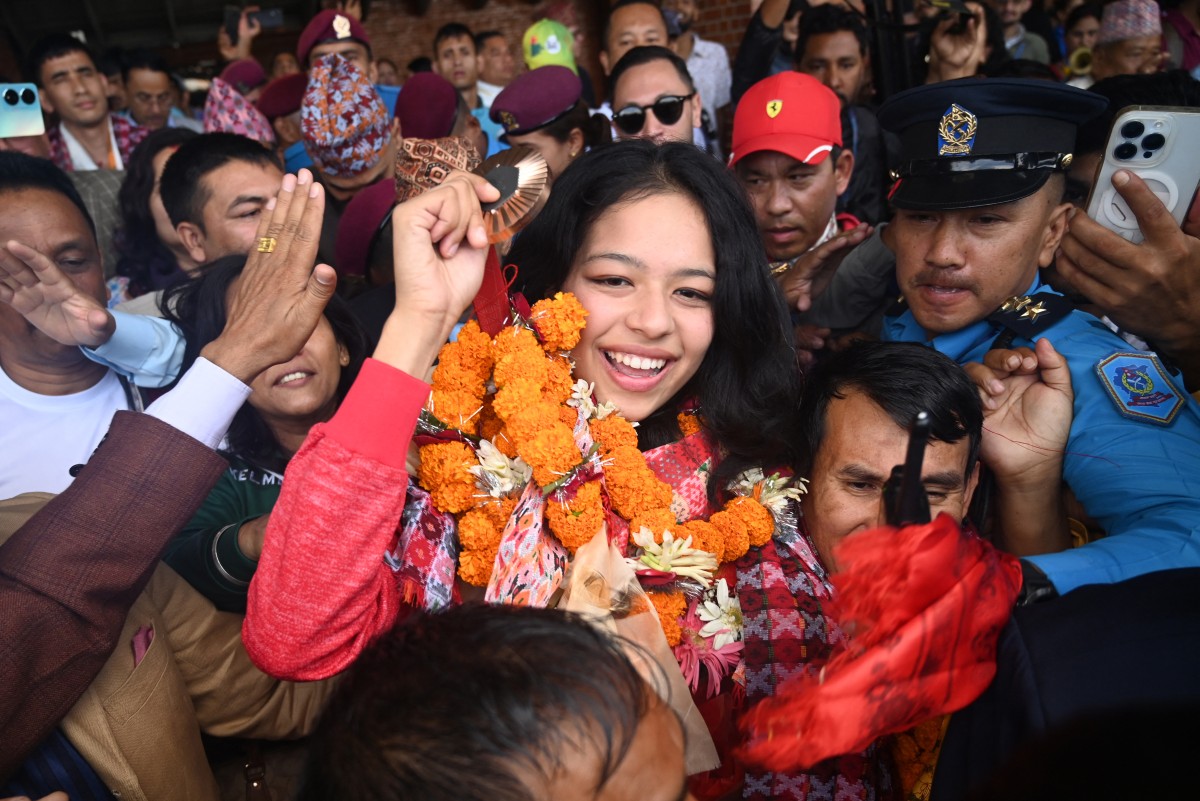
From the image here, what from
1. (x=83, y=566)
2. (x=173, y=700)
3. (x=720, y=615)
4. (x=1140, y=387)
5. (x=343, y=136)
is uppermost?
(x=343, y=136)

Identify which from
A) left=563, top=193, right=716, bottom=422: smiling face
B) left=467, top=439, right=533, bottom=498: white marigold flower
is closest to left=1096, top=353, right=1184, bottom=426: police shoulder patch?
left=563, top=193, right=716, bottom=422: smiling face

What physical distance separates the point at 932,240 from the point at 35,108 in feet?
10.5

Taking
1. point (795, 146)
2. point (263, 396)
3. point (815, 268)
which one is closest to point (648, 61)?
point (795, 146)

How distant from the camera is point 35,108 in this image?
10.7 ft

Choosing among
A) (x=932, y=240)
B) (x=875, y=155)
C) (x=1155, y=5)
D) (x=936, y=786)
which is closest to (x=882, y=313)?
(x=932, y=240)

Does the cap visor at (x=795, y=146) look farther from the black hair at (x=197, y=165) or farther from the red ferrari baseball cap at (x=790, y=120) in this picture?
the black hair at (x=197, y=165)

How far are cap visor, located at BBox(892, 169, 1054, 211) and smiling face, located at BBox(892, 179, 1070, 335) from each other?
0.13 feet

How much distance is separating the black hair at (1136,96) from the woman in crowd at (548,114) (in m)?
2.31

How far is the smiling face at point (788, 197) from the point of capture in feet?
11.9

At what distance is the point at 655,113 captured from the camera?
14.1 ft

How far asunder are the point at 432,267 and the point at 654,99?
2.84 metres

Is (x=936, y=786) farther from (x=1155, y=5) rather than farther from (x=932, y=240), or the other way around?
(x=1155, y=5)

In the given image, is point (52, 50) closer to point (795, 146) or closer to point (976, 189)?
point (795, 146)

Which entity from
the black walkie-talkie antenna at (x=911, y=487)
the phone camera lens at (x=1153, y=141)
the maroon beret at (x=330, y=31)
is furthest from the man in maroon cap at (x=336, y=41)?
the black walkie-talkie antenna at (x=911, y=487)
